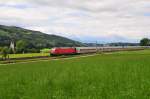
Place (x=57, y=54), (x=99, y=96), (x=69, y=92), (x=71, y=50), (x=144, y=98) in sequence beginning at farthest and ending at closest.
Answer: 1. (x=71, y=50)
2. (x=57, y=54)
3. (x=69, y=92)
4. (x=99, y=96)
5. (x=144, y=98)

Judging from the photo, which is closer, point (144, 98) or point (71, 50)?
point (144, 98)

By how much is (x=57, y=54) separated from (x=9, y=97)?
276ft

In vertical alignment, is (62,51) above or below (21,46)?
below

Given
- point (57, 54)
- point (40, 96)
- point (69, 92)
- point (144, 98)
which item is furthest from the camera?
point (57, 54)

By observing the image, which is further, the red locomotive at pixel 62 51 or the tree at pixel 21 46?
the tree at pixel 21 46

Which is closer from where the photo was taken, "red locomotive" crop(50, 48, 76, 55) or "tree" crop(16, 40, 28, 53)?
"red locomotive" crop(50, 48, 76, 55)

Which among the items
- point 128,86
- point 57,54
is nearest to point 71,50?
point 57,54

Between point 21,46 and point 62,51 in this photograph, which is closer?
point 62,51

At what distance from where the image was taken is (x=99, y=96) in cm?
1269

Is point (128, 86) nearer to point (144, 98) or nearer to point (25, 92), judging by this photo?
point (144, 98)

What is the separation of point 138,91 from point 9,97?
5.74 meters

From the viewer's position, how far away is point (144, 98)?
11875 mm

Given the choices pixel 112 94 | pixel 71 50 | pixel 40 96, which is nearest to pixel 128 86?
pixel 112 94

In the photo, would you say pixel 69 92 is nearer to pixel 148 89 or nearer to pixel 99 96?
pixel 99 96
